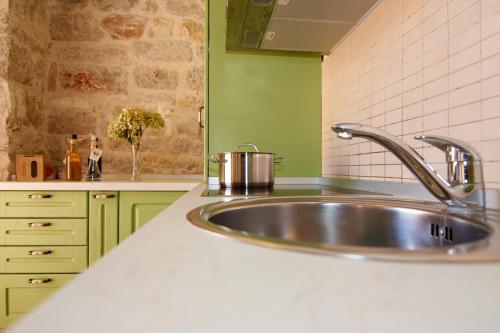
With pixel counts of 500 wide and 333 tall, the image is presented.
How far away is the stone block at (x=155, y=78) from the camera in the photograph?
8.25ft

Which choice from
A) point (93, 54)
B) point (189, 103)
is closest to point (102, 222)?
point (189, 103)

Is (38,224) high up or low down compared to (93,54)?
down

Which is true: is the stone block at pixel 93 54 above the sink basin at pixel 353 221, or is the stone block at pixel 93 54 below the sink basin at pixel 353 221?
above

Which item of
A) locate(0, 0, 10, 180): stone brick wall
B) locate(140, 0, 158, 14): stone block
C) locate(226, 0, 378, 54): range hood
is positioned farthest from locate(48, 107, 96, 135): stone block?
locate(226, 0, 378, 54): range hood

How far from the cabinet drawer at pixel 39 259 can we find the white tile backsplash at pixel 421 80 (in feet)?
5.07

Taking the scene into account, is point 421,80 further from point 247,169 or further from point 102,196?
point 102,196

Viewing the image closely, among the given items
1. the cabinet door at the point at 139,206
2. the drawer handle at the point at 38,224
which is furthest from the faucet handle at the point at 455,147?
the drawer handle at the point at 38,224

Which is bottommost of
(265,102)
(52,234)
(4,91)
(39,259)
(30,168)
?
(39,259)

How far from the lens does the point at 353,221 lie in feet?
2.81

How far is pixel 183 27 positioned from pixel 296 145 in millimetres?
Result: 1488

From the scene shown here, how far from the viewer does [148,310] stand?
20cm

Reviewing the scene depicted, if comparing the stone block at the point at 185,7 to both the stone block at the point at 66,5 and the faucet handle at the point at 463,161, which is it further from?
the faucet handle at the point at 463,161

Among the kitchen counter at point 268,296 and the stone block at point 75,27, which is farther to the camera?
the stone block at point 75,27

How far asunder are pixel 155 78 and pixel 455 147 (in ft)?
7.55
